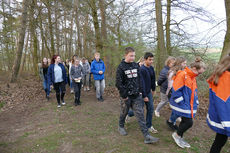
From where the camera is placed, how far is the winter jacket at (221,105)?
7.32 ft

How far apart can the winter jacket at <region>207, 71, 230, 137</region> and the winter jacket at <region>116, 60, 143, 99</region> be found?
1454 mm

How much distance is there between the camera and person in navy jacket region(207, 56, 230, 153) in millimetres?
2234

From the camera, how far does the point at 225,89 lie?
224cm

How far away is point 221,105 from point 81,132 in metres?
3.24

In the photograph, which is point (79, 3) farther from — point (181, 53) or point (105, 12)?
point (181, 53)

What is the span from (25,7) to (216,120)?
12.2m

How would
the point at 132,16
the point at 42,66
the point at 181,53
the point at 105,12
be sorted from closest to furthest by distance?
the point at 42,66 < the point at 132,16 < the point at 181,53 < the point at 105,12

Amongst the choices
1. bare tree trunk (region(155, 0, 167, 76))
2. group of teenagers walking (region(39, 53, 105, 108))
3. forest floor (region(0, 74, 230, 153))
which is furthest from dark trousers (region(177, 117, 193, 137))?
bare tree trunk (region(155, 0, 167, 76))

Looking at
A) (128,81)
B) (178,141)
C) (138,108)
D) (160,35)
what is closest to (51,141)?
(138,108)

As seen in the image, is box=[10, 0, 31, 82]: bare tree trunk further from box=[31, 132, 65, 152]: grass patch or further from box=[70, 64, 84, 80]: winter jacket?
box=[31, 132, 65, 152]: grass patch

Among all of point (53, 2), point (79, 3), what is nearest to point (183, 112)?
point (79, 3)

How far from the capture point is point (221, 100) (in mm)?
2285

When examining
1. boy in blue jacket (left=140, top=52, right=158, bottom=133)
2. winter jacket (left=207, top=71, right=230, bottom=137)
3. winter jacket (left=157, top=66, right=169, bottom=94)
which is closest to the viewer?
winter jacket (left=207, top=71, right=230, bottom=137)

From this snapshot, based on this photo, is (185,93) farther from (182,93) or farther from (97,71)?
(97,71)
